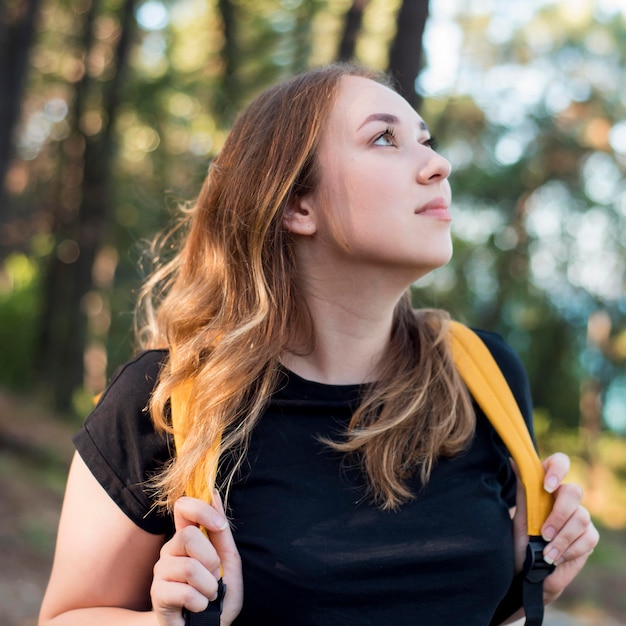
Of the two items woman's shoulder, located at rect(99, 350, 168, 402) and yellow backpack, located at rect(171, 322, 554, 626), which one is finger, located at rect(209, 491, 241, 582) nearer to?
yellow backpack, located at rect(171, 322, 554, 626)

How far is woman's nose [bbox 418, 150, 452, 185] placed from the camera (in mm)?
2277

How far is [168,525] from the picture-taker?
2.13m

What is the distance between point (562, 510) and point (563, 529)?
0.17 ft

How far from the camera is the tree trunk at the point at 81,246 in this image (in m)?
12.8

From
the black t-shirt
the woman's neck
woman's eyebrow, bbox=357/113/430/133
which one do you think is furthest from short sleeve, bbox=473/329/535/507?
woman's eyebrow, bbox=357/113/430/133

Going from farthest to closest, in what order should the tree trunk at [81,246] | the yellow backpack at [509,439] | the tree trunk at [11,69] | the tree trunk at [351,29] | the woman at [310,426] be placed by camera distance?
the tree trunk at [81,246], the tree trunk at [11,69], the tree trunk at [351,29], the yellow backpack at [509,439], the woman at [310,426]

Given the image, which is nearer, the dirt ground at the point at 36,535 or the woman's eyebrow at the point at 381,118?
the woman's eyebrow at the point at 381,118

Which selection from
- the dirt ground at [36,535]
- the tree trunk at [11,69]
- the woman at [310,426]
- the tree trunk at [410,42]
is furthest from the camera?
the tree trunk at [11,69]

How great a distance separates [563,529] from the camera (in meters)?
2.19

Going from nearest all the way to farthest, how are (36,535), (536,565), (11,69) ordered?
(536,565) → (36,535) → (11,69)

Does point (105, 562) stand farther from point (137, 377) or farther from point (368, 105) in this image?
point (368, 105)

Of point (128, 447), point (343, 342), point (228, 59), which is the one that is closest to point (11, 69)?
point (228, 59)

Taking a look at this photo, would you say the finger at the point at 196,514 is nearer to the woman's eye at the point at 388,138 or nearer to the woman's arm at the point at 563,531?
the woman's arm at the point at 563,531

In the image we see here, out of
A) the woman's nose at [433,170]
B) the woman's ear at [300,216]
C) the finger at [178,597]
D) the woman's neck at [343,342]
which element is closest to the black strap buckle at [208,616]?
the finger at [178,597]
